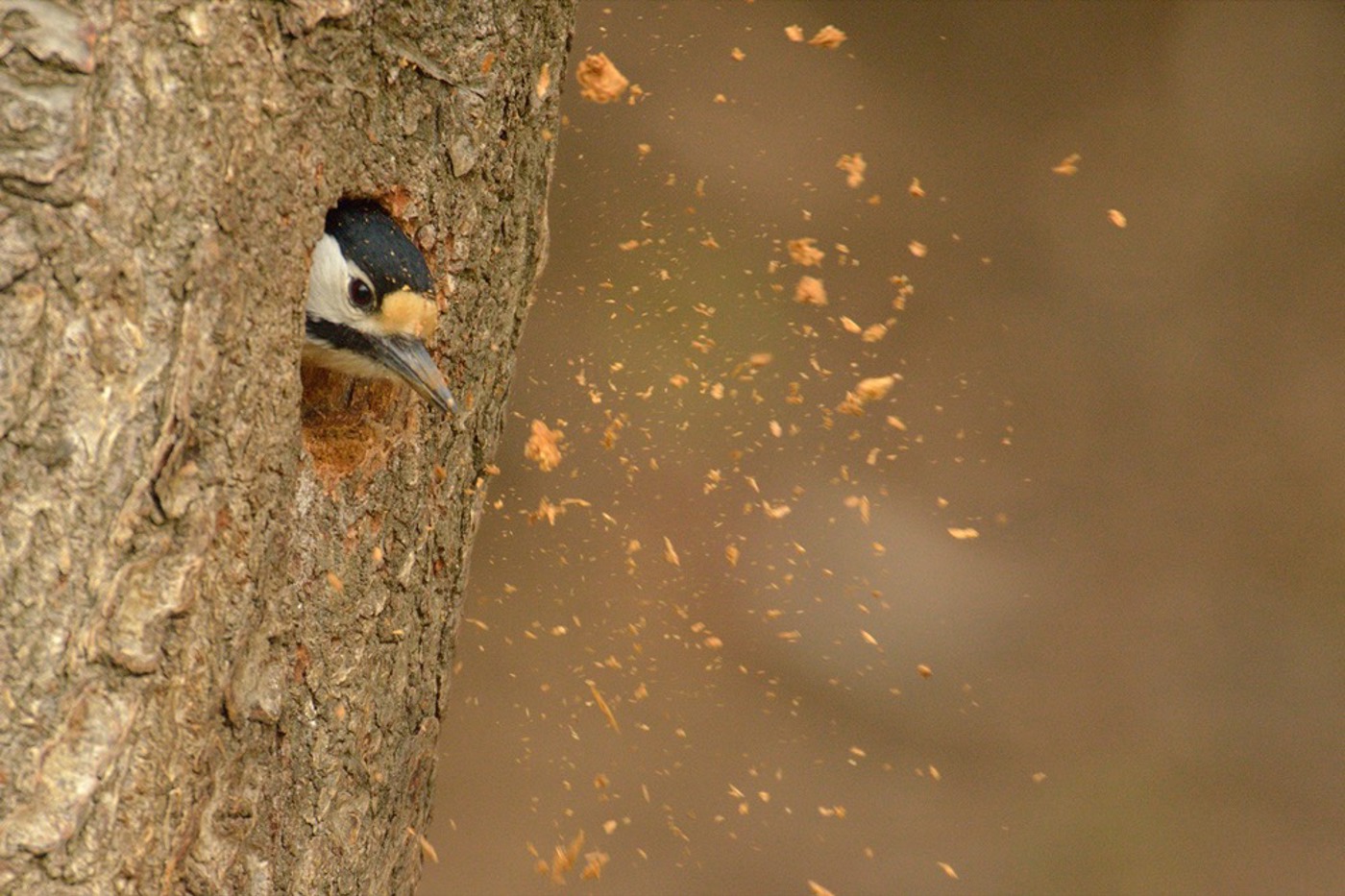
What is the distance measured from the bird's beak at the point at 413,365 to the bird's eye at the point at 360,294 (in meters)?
0.06

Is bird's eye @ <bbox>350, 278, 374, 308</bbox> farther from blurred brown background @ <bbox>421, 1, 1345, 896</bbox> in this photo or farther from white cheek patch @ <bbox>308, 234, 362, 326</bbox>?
blurred brown background @ <bbox>421, 1, 1345, 896</bbox>

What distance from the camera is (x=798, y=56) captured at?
192 inches

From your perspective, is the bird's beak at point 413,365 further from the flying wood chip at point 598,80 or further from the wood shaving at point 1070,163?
the wood shaving at point 1070,163

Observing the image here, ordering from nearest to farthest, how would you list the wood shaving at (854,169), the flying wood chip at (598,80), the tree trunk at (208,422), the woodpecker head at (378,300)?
the tree trunk at (208,422) < the woodpecker head at (378,300) < the flying wood chip at (598,80) < the wood shaving at (854,169)

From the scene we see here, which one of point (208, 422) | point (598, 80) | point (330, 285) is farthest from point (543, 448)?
point (208, 422)

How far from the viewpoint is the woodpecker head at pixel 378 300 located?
187 centimetres

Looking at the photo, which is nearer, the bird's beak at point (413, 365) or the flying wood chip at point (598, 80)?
the bird's beak at point (413, 365)

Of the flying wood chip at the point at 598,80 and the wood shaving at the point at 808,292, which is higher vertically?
the flying wood chip at the point at 598,80

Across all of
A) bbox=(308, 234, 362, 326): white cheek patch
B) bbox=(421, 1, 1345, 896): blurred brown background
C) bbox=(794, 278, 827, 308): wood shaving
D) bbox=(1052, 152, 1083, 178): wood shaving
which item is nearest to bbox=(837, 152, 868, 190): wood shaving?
bbox=(421, 1, 1345, 896): blurred brown background

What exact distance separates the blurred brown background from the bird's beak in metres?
2.28

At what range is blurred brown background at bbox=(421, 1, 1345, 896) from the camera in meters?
4.38

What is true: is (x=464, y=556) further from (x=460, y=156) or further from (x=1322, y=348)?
(x=1322, y=348)

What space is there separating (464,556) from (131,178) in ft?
2.88

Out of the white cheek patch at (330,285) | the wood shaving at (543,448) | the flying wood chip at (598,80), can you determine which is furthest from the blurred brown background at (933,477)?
the white cheek patch at (330,285)
